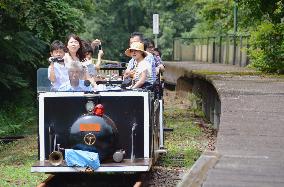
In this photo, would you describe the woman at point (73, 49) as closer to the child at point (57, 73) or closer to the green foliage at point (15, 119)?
the child at point (57, 73)

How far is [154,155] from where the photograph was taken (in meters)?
9.68

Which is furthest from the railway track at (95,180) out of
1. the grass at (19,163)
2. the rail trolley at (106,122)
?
the rail trolley at (106,122)

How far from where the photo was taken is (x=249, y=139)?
26.6 ft

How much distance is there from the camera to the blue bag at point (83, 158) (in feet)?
27.3

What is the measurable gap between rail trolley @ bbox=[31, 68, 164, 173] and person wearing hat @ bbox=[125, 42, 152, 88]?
0.94m

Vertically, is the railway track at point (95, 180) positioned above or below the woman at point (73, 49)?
below

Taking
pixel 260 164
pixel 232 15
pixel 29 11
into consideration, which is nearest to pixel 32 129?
pixel 29 11

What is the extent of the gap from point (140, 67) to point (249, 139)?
8.22 feet

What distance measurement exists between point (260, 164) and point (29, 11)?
10.8m

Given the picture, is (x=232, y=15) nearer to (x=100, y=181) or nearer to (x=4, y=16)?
(x=4, y=16)

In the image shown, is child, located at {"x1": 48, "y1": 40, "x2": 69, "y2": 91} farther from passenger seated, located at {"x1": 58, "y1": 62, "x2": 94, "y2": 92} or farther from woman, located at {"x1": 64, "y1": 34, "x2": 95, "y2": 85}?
passenger seated, located at {"x1": 58, "y1": 62, "x2": 94, "y2": 92}

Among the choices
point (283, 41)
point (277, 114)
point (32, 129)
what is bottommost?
point (32, 129)

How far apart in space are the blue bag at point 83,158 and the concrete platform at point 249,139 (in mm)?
1473

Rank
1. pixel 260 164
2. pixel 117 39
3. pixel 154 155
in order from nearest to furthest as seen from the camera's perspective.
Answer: pixel 260 164
pixel 154 155
pixel 117 39
